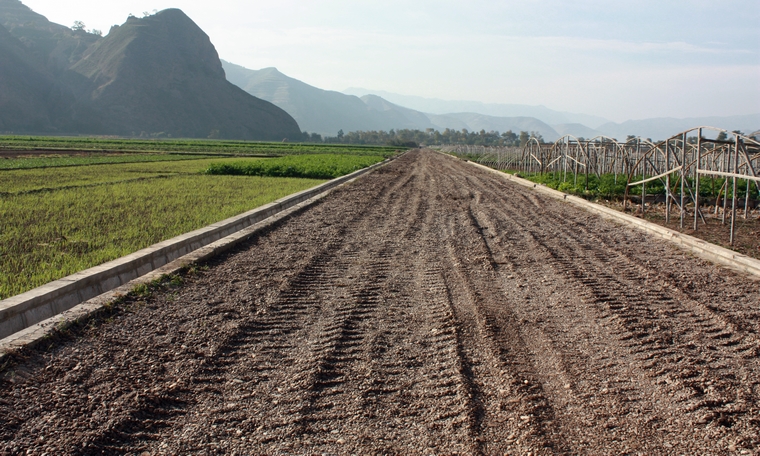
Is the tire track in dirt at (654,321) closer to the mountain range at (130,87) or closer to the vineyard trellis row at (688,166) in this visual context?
the vineyard trellis row at (688,166)

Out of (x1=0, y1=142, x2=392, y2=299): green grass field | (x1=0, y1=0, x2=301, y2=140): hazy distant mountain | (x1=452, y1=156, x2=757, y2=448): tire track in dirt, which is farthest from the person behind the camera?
(x1=0, y1=0, x2=301, y2=140): hazy distant mountain

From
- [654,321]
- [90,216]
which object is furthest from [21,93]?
[654,321]

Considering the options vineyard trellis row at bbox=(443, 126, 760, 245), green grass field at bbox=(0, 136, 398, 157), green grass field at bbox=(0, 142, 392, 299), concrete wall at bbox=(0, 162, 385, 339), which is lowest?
concrete wall at bbox=(0, 162, 385, 339)

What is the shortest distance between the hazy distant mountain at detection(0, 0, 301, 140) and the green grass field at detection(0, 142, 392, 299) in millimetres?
115727

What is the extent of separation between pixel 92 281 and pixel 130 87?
138m

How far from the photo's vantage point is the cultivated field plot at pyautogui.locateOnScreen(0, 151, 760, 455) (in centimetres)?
293

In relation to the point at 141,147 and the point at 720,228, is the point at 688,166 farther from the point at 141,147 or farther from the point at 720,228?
the point at 141,147

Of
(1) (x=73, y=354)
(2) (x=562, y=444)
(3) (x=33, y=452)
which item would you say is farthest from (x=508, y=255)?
(3) (x=33, y=452)

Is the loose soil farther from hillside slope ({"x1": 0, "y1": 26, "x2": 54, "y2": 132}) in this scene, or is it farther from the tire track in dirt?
hillside slope ({"x1": 0, "y1": 26, "x2": 54, "y2": 132})

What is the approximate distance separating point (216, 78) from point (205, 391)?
158m

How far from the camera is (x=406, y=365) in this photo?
389 centimetres

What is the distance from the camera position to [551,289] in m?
6.00

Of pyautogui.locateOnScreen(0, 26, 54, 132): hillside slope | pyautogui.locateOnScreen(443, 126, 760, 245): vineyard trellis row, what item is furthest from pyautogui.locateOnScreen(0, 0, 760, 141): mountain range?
pyautogui.locateOnScreen(443, 126, 760, 245): vineyard trellis row

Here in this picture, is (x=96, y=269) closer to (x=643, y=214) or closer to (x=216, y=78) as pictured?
(x=643, y=214)
